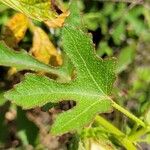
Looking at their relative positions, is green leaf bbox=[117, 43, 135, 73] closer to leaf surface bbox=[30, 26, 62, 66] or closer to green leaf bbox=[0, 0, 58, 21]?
leaf surface bbox=[30, 26, 62, 66]

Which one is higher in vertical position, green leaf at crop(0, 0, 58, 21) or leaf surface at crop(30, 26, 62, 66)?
green leaf at crop(0, 0, 58, 21)

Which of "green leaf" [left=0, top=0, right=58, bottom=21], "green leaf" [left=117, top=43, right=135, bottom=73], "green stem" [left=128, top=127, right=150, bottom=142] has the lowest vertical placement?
"green stem" [left=128, top=127, right=150, bottom=142]

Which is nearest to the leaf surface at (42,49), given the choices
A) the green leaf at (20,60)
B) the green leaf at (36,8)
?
the green leaf at (20,60)

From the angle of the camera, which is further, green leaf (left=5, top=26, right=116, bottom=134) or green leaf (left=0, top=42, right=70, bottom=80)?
green leaf (left=0, top=42, right=70, bottom=80)

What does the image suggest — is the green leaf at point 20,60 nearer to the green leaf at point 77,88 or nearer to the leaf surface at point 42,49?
the green leaf at point 77,88

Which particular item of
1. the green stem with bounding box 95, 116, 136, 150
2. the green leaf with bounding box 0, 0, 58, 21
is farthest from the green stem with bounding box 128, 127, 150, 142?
the green leaf with bounding box 0, 0, 58, 21

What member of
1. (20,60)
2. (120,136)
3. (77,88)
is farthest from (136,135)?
(20,60)
